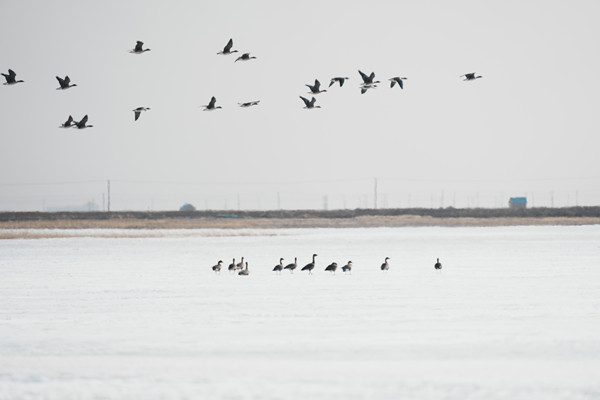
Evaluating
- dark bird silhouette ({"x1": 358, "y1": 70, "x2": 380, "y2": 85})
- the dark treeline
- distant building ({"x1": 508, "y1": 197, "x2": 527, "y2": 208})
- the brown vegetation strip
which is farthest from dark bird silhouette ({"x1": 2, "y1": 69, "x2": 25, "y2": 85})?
distant building ({"x1": 508, "y1": 197, "x2": 527, "y2": 208})

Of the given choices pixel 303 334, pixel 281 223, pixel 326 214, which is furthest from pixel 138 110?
pixel 326 214

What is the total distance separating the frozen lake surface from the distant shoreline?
4828cm

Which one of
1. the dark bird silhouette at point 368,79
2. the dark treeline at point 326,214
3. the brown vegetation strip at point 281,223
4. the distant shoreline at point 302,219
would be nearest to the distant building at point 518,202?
the distant shoreline at point 302,219

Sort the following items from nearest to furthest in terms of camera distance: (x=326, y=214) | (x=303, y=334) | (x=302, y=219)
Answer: (x=303, y=334) < (x=302, y=219) < (x=326, y=214)

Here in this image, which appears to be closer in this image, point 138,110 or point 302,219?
Answer: point 138,110

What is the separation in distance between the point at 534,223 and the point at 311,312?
2555 inches

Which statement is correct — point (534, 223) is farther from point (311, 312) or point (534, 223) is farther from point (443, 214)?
point (311, 312)

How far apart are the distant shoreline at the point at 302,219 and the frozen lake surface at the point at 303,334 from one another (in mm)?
48276

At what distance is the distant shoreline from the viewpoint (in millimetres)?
75562

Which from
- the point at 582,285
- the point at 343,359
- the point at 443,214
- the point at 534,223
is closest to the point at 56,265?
the point at 582,285

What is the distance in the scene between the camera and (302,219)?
291ft

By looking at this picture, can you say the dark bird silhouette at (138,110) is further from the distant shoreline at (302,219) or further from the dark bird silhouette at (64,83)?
the distant shoreline at (302,219)

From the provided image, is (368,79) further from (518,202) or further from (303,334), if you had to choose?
(518,202)

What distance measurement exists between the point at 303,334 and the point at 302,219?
74446mm
